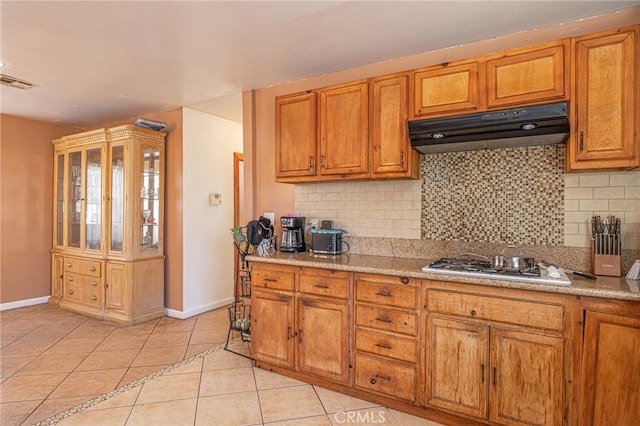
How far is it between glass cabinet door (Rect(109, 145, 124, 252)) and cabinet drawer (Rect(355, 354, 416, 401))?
3199 millimetres

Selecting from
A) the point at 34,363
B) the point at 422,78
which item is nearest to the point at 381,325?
the point at 422,78

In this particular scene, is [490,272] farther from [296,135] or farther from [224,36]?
[224,36]

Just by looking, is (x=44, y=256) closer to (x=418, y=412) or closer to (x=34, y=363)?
(x=34, y=363)

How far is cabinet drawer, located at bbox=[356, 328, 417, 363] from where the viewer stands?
7.18ft

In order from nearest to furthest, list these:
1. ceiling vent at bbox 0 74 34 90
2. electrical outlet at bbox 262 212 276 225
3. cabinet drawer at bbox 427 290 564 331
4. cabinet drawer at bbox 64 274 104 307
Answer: cabinet drawer at bbox 427 290 564 331 < ceiling vent at bbox 0 74 34 90 < electrical outlet at bbox 262 212 276 225 < cabinet drawer at bbox 64 274 104 307

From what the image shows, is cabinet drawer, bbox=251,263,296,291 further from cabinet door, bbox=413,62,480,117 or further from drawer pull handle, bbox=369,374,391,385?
cabinet door, bbox=413,62,480,117

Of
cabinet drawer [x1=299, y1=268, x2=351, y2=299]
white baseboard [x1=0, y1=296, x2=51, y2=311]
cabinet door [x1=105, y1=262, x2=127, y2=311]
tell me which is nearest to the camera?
cabinet drawer [x1=299, y1=268, x2=351, y2=299]

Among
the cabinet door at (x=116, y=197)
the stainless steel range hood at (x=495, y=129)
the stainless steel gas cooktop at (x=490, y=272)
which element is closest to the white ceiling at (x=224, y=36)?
the stainless steel range hood at (x=495, y=129)

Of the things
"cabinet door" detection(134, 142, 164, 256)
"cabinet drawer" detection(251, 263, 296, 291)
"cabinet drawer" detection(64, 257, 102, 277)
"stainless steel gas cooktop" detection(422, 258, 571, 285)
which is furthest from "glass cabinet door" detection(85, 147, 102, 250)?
"stainless steel gas cooktop" detection(422, 258, 571, 285)

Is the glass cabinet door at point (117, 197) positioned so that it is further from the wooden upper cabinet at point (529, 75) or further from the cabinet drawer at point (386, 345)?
the wooden upper cabinet at point (529, 75)

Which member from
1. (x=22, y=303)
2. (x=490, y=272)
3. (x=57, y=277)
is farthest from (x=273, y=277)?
(x=22, y=303)

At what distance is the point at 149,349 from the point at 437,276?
274 centimetres

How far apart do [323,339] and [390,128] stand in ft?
5.24

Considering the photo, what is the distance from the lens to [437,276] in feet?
6.82
